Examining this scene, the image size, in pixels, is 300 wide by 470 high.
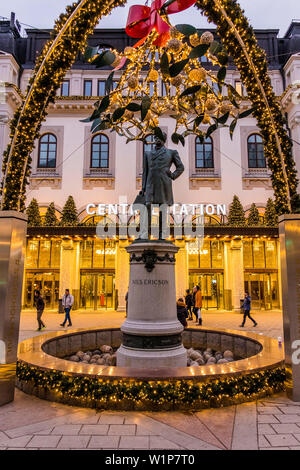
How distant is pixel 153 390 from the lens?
→ 15.6 feet

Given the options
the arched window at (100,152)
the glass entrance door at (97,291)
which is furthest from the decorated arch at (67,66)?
the arched window at (100,152)

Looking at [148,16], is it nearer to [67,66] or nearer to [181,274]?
[67,66]

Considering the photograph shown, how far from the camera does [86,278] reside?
2391 centimetres

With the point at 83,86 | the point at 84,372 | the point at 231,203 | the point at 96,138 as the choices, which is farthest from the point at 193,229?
the point at 84,372

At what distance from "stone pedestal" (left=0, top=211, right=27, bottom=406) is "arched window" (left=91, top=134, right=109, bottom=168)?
20.2m

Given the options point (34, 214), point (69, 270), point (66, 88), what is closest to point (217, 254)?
point (69, 270)

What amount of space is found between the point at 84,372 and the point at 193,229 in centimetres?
1762

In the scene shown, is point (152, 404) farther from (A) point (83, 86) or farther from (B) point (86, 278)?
(A) point (83, 86)

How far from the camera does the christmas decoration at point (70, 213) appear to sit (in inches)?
903

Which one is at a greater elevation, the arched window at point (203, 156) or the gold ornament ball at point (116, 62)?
the arched window at point (203, 156)

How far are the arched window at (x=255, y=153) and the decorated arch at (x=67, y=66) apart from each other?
2003 cm

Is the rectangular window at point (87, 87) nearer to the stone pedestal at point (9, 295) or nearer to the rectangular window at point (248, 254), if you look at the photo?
the rectangular window at point (248, 254)

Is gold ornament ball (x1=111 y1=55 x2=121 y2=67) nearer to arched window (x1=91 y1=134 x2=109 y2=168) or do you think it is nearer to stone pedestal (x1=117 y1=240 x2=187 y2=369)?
stone pedestal (x1=117 y1=240 x2=187 y2=369)

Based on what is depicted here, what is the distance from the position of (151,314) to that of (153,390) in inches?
74.1
